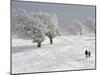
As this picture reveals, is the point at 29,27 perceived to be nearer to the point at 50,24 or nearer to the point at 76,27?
the point at 50,24

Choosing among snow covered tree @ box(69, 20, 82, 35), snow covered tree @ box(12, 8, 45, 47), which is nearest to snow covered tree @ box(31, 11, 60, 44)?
snow covered tree @ box(12, 8, 45, 47)

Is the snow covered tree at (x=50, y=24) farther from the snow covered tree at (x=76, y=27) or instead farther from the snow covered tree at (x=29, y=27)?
the snow covered tree at (x=76, y=27)

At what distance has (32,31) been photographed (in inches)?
88.0

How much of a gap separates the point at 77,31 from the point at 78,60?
0.37 m

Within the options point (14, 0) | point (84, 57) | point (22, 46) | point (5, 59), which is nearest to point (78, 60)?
point (84, 57)

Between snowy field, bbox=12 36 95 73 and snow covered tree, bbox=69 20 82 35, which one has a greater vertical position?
snow covered tree, bbox=69 20 82 35

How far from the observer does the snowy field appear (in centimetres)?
218

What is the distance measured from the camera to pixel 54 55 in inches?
91.3

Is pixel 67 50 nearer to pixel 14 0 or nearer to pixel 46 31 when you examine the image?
pixel 46 31

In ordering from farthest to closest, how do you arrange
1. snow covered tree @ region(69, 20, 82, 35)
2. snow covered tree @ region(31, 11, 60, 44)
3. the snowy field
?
snow covered tree @ region(69, 20, 82, 35)
snow covered tree @ region(31, 11, 60, 44)
the snowy field

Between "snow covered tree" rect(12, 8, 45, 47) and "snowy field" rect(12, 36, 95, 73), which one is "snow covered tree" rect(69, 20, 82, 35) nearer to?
"snowy field" rect(12, 36, 95, 73)

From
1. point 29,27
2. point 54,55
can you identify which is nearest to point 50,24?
point 29,27

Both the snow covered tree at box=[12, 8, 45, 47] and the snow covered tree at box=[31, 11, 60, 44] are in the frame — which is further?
the snow covered tree at box=[31, 11, 60, 44]

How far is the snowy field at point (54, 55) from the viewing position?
2180 millimetres
